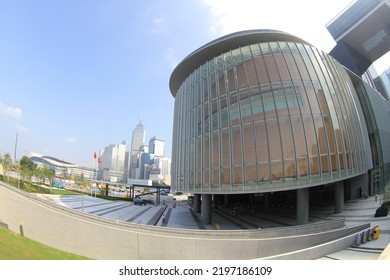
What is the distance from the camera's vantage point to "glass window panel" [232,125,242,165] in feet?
69.9

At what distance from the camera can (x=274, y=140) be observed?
66.0ft

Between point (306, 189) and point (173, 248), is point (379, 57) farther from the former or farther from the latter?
point (173, 248)

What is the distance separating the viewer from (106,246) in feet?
40.9

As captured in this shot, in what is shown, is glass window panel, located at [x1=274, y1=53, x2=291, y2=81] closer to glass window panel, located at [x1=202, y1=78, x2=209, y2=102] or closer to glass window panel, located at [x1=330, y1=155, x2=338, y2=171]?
glass window panel, located at [x1=202, y1=78, x2=209, y2=102]

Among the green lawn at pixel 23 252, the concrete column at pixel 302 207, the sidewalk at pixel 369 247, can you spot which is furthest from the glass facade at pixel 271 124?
the green lawn at pixel 23 252

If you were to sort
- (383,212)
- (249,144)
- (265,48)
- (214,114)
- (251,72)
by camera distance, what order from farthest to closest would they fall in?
(214,114), (265,48), (251,72), (249,144), (383,212)

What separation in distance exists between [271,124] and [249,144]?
257 centimetres

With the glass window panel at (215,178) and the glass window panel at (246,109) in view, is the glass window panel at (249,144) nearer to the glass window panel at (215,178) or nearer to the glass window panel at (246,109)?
the glass window panel at (246,109)

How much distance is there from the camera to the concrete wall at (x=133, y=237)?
11812 mm

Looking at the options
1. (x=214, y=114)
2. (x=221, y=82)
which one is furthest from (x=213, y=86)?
(x=214, y=114)

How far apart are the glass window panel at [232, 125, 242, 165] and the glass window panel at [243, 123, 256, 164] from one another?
492 millimetres

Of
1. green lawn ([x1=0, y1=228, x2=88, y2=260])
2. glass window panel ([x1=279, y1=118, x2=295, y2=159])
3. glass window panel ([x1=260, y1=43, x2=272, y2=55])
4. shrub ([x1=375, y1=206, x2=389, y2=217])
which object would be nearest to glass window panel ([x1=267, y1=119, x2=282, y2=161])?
glass window panel ([x1=279, y1=118, x2=295, y2=159])

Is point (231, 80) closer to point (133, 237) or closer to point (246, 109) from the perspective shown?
point (246, 109)

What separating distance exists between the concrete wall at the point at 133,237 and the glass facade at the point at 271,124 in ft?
21.7
